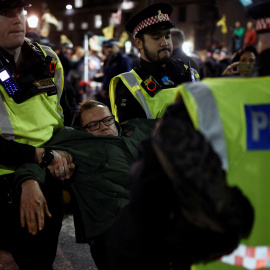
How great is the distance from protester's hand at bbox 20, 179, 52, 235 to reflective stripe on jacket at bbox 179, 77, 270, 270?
3.81ft

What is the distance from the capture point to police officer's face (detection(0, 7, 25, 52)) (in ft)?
7.51

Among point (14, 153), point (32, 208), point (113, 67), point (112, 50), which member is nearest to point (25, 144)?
point (14, 153)

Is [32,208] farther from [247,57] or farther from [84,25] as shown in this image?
[84,25]

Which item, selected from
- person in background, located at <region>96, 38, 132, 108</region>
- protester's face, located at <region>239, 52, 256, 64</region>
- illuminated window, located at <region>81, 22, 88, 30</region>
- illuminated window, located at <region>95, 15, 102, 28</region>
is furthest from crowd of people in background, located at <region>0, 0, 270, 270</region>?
illuminated window, located at <region>81, 22, 88, 30</region>

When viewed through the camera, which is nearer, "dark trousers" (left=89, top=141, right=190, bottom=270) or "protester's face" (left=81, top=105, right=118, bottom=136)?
"dark trousers" (left=89, top=141, right=190, bottom=270)

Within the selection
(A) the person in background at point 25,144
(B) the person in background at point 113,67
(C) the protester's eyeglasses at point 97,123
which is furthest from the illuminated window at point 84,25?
(A) the person in background at point 25,144

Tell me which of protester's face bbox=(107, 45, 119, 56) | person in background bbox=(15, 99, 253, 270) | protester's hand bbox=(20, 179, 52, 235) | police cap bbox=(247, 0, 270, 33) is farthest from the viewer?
protester's face bbox=(107, 45, 119, 56)

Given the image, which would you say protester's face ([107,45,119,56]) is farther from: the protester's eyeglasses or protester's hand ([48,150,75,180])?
protester's hand ([48,150,75,180])

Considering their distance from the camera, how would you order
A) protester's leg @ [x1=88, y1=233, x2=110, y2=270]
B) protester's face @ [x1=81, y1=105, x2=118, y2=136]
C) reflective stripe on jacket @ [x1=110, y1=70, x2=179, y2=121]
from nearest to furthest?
protester's leg @ [x1=88, y1=233, x2=110, y2=270] < protester's face @ [x1=81, y1=105, x2=118, y2=136] < reflective stripe on jacket @ [x1=110, y1=70, x2=179, y2=121]

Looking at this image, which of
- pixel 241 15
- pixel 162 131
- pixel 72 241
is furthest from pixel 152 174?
pixel 241 15

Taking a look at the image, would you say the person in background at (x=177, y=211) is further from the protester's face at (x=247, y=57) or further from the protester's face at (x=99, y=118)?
the protester's face at (x=247, y=57)

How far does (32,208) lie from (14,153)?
1.00 feet

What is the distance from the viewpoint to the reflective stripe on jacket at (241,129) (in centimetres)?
121

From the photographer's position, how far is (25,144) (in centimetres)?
222
